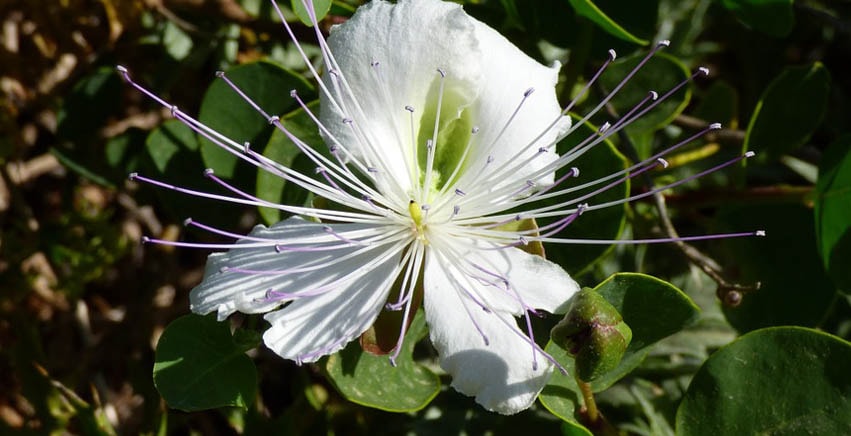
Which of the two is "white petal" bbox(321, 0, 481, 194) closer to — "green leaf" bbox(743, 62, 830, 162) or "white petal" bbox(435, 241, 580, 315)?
"white petal" bbox(435, 241, 580, 315)

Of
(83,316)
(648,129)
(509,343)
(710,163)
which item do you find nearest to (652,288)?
(509,343)

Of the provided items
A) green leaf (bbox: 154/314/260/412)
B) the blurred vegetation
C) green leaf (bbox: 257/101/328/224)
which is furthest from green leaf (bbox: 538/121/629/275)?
green leaf (bbox: 154/314/260/412)

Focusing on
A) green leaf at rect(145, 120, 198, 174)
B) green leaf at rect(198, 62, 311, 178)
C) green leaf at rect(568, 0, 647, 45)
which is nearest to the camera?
green leaf at rect(568, 0, 647, 45)

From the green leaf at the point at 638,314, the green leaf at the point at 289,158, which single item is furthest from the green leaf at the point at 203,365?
the green leaf at the point at 638,314

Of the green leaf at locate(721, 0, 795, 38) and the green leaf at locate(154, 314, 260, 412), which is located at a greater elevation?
the green leaf at locate(721, 0, 795, 38)

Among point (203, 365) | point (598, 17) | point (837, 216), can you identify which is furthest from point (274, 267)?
point (837, 216)

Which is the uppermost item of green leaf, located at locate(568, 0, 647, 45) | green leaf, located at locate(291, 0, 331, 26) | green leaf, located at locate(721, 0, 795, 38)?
green leaf, located at locate(291, 0, 331, 26)

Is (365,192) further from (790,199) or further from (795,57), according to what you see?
(795,57)

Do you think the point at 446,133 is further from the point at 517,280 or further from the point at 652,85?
the point at 652,85
